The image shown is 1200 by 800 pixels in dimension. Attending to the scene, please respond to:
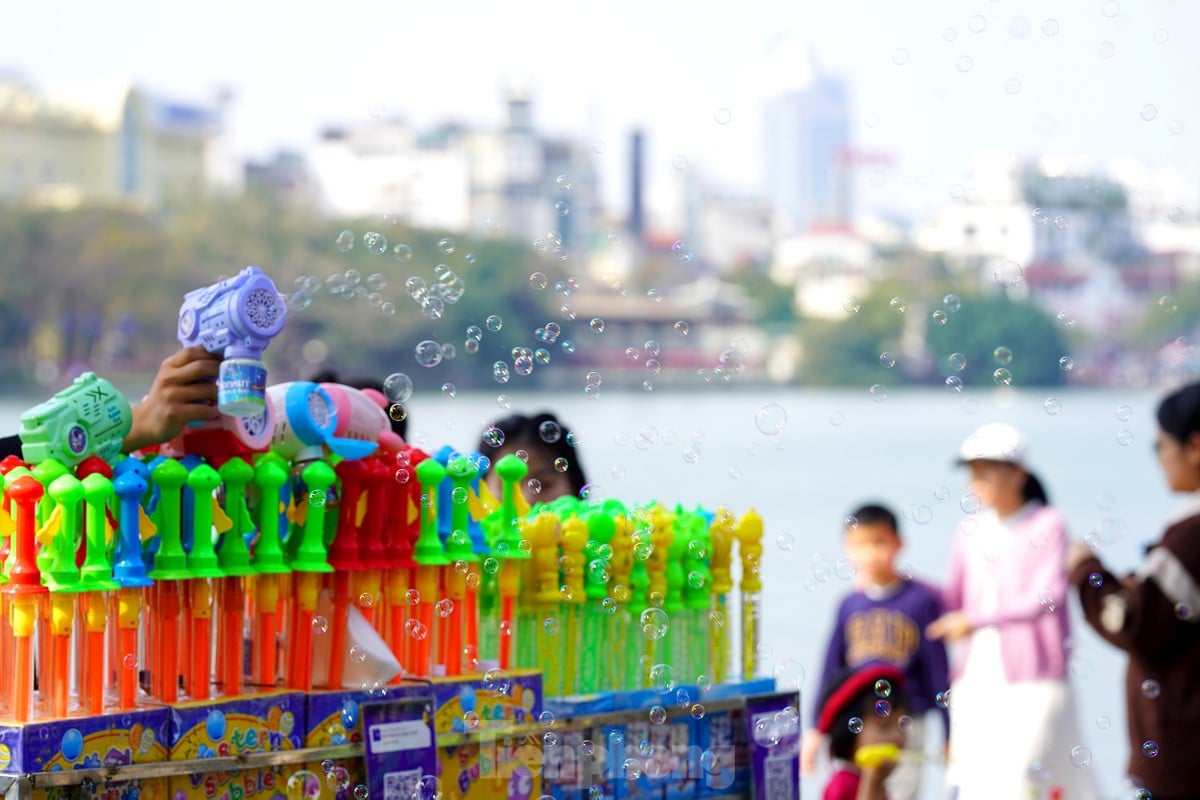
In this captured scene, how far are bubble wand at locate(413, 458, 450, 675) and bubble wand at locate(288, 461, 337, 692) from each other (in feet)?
0.65

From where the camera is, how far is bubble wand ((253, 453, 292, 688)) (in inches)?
123

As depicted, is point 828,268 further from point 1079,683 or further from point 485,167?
point 1079,683

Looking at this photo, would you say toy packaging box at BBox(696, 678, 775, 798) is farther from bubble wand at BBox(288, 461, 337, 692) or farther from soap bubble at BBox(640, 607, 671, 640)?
bubble wand at BBox(288, 461, 337, 692)

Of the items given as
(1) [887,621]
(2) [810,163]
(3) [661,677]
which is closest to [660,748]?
(3) [661,677]

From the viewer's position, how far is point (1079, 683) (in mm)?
16250

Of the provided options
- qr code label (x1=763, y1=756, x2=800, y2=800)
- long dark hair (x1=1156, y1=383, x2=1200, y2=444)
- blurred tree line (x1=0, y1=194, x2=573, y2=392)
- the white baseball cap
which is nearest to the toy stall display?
qr code label (x1=763, y1=756, x2=800, y2=800)

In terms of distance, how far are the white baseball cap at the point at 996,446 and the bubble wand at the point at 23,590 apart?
338cm

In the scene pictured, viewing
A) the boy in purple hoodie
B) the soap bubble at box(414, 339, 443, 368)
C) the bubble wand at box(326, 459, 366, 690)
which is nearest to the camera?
the bubble wand at box(326, 459, 366, 690)

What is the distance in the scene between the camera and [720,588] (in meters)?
3.85

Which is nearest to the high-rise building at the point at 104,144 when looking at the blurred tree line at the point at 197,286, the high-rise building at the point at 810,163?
the blurred tree line at the point at 197,286

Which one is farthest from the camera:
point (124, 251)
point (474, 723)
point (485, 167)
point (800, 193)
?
point (800, 193)

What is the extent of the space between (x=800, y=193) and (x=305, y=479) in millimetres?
91014

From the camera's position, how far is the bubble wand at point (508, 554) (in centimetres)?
349

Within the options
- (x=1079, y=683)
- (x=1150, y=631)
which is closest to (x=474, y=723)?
(x=1150, y=631)
